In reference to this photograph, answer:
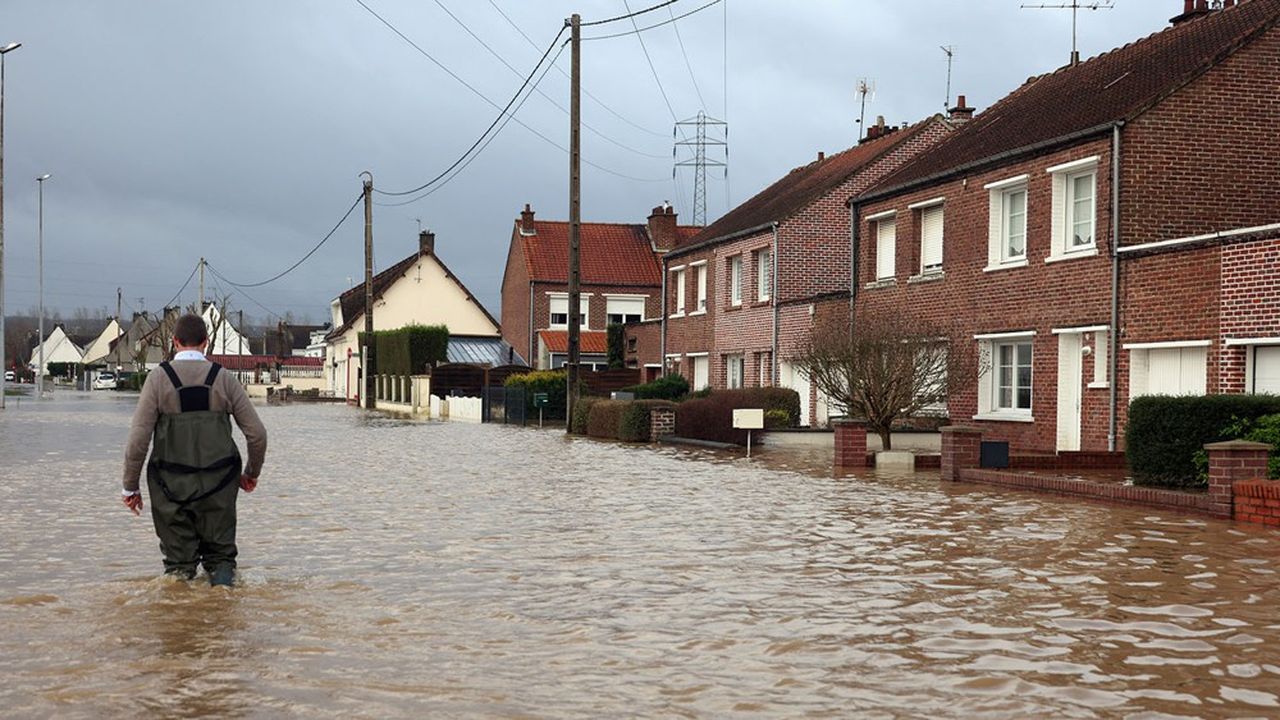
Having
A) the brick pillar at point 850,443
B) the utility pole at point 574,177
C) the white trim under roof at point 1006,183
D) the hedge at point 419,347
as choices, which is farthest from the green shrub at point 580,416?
the hedge at point 419,347

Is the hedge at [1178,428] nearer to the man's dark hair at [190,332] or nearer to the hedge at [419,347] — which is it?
the man's dark hair at [190,332]

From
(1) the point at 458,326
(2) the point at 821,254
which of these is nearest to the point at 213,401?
(2) the point at 821,254

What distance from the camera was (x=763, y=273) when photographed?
38.4 metres

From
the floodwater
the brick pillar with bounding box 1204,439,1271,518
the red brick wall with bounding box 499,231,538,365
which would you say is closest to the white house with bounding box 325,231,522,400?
the red brick wall with bounding box 499,231,538,365

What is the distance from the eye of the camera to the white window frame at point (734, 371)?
39.4 meters

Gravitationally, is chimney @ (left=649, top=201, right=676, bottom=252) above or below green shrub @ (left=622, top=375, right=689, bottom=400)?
above

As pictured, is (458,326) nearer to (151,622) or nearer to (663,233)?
(663,233)

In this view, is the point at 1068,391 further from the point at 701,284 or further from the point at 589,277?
the point at 589,277

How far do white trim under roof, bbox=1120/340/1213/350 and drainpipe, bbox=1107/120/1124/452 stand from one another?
0.27 meters

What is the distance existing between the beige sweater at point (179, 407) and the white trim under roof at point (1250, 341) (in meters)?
15.1

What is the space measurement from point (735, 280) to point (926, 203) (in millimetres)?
11709

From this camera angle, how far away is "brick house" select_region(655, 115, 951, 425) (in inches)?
1425

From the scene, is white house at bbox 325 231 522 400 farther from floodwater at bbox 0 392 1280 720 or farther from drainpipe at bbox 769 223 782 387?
floodwater at bbox 0 392 1280 720

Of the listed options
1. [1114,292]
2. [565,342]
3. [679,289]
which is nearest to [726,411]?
[1114,292]
